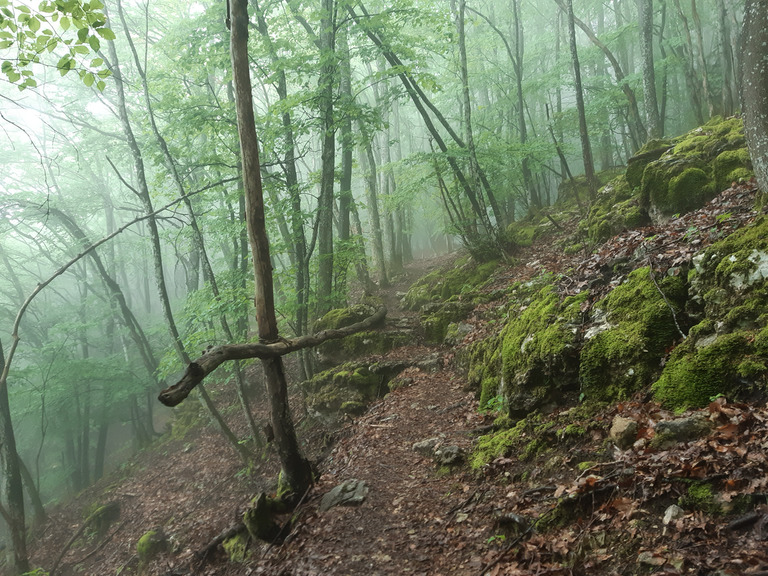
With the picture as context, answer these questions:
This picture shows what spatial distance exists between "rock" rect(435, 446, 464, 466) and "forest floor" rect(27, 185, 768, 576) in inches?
4.7

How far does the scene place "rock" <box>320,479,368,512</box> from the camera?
546cm

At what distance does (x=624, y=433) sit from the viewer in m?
3.49

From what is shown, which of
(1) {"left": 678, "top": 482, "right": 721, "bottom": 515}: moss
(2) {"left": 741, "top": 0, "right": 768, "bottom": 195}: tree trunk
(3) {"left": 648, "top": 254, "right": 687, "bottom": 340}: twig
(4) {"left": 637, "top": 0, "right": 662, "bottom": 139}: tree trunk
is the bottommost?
(1) {"left": 678, "top": 482, "right": 721, "bottom": 515}: moss

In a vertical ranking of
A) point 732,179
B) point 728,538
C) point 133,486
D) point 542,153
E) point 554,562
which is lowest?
point 133,486

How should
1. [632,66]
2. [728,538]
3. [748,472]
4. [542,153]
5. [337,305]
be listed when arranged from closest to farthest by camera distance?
[728,538]
[748,472]
[337,305]
[542,153]
[632,66]

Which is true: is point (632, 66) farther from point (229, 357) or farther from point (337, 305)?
point (229, 357)

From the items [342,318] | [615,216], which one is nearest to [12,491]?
[342,318]

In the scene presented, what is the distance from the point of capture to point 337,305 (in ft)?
42.3

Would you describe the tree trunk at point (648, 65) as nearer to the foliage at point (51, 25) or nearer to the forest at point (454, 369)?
the forest at point (454, 369)

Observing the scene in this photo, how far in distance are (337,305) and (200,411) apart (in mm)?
7217

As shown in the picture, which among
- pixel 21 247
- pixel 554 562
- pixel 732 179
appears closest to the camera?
pixel 554 562

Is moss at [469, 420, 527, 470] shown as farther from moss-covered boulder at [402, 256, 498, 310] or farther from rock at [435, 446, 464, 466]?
moss-covered boulder at [402, 256, 498, 310]

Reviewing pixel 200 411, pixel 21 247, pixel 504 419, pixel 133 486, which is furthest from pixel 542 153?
pixel 21 247

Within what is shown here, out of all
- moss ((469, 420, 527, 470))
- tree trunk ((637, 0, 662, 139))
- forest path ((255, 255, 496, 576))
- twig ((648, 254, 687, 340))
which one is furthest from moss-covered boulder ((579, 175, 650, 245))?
moss ((469, 420, 527, 470))
